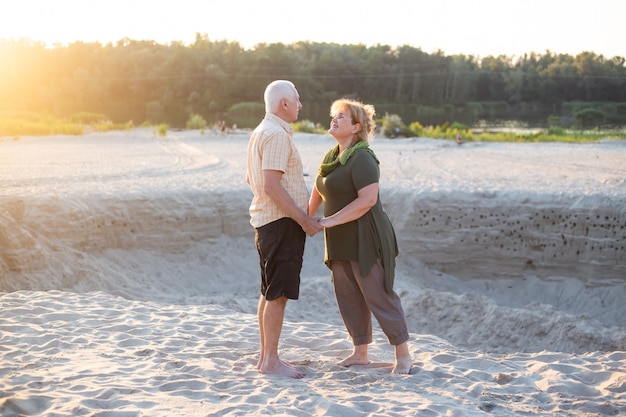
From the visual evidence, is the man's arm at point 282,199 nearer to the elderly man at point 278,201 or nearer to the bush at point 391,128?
the elderly man at point 278,201

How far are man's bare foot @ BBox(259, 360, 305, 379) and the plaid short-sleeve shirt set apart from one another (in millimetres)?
1006

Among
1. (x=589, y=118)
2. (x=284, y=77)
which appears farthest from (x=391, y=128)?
(x=284, y=77)

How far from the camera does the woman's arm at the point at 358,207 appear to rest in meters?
4.75

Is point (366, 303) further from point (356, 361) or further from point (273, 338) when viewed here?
point (273, 338)

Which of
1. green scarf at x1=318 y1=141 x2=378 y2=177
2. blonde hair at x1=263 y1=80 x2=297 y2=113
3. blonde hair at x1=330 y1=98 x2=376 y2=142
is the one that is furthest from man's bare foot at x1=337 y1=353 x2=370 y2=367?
blonde hair at x1=263 y1=80 x2=297 y2=113

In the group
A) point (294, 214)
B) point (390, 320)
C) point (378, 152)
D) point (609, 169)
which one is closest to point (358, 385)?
point (390, 320)

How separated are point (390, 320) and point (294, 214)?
1.01 metres

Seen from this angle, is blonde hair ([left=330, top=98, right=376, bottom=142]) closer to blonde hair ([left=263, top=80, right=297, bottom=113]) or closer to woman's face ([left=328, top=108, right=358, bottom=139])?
woman's face ([left=328, top=108, right=358, bottom=139])

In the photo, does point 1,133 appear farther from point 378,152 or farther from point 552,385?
point 552,385

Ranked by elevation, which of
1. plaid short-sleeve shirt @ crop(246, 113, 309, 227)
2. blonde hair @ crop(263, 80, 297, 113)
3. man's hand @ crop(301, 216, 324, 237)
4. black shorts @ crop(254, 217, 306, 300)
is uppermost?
blonde hair @ crop(263, 80, 297, 113)

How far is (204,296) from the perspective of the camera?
10102mm

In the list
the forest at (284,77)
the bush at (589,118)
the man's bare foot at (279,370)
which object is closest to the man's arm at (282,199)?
the man's bare foot at (279,370)

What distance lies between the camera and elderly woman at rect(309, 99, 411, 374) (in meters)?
4.79

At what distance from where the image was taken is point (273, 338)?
197 inches
